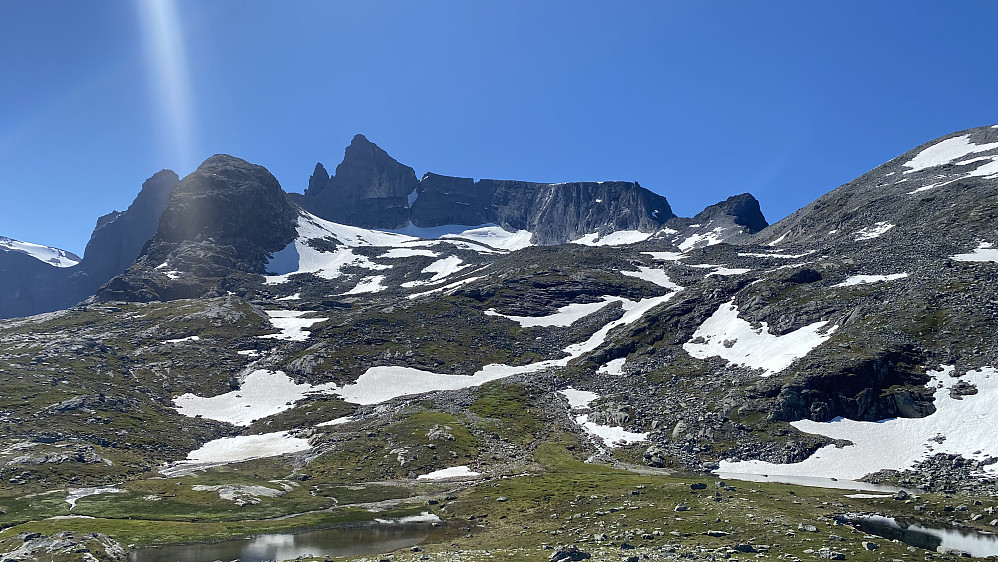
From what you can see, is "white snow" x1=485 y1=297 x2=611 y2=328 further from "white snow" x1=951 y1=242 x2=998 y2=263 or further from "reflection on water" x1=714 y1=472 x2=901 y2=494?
"reflection on water" x1=714 y1=472 x2=901 y2=494

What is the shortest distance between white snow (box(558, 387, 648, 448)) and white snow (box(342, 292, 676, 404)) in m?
22.7

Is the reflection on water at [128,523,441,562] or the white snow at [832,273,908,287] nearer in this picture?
the reflection on water at [128,523,441,562]

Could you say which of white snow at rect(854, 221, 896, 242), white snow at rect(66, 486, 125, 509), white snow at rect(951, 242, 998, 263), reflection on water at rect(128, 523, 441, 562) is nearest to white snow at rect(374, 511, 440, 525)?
reflection on water at rect(128, 523, 441, 562)

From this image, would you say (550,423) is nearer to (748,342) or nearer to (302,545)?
(748,342)

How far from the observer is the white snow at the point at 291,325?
6629 inches

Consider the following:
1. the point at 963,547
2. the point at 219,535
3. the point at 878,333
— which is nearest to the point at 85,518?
the point at 219,535

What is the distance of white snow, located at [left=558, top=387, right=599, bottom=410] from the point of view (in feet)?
375

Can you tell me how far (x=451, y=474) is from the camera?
276ft

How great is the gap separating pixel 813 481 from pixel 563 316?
117 m

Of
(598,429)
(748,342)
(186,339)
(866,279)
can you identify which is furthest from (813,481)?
(186,339)

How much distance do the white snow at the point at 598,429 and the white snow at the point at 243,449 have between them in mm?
52569

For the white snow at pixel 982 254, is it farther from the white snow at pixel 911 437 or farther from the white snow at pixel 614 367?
the white snow at pixel 614 367

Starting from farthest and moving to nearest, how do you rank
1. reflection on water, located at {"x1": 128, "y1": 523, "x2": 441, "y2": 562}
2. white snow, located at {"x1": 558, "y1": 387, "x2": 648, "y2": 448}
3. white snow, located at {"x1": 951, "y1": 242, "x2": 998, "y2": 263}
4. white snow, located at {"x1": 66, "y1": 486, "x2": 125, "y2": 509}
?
white snow, located at {"x1": 951, "y1": 242, "x2": 998, "y2": 263} → white snow, located at {"x1": 558, "y1": 387, "x2": 648, "y2": 448} → white snow, located at {"x1": 66, "y1": 486, "x2": 125, "y2": 509} → reflection on water, located at {"x1": 128, "y1": 523, "x2": 441, "y2": 562}

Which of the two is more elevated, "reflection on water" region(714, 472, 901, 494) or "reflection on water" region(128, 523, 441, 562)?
"reflection on water" region(128, 523, 441, 562)
